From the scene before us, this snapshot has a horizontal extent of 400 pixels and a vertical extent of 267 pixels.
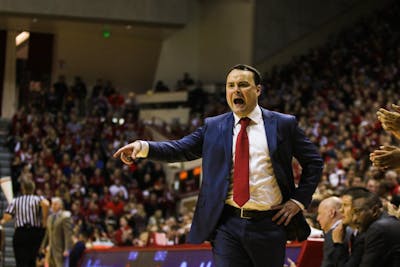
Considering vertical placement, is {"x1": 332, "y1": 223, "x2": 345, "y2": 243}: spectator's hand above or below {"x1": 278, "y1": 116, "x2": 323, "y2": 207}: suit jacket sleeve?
below

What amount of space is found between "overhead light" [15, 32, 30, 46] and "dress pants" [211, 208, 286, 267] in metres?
26.6

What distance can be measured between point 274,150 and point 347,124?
16.3 meters

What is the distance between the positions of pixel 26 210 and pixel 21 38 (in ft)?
65.4

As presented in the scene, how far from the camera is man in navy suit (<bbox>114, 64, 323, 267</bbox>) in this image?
17.7 feet

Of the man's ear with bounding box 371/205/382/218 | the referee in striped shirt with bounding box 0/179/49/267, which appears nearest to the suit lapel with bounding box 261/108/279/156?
the man's ear with bounding box 371/205/382/218

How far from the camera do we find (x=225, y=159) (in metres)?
5.56

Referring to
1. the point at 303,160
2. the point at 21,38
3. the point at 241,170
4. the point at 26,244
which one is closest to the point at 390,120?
the point at 303,160

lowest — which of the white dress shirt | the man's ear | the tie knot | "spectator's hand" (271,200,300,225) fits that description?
the man's ear

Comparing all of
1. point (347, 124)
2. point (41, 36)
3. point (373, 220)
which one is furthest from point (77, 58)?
point (373, 220)

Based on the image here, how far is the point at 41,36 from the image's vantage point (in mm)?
31062

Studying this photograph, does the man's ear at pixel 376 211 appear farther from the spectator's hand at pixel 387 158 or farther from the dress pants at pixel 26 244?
the dress pants at pixel 26 244

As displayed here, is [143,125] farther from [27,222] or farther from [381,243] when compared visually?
[381,243]

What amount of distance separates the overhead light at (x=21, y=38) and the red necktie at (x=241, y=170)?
2646 cm

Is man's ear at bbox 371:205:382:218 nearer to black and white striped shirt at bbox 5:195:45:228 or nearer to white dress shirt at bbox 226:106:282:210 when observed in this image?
white dress shirt at bbox 226:106:282:210
